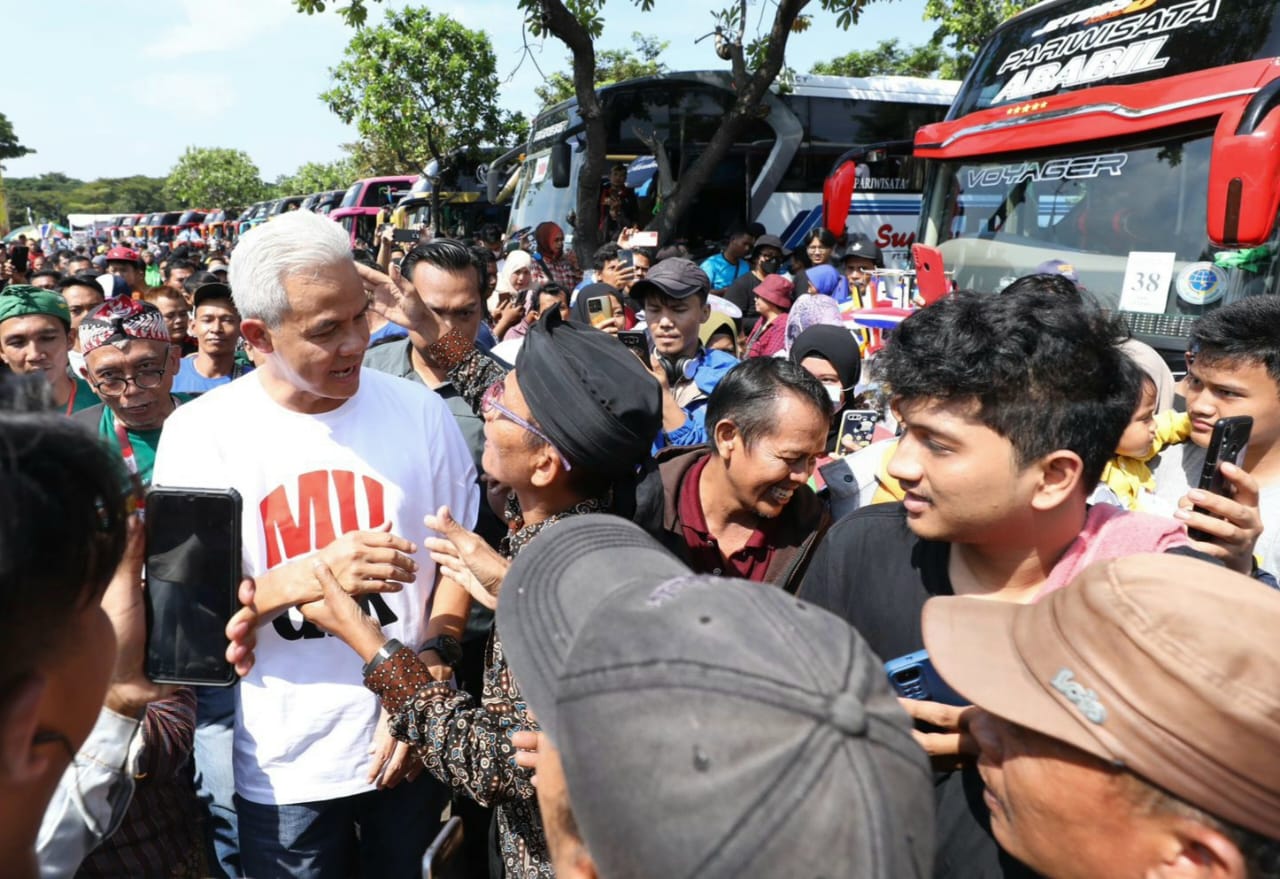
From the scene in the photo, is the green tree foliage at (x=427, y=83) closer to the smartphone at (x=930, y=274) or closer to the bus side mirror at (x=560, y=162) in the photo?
the bus side mirror at (x=560, y=162)

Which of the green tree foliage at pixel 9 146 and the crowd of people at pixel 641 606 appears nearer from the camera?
the crowd of people at pixel 641 606

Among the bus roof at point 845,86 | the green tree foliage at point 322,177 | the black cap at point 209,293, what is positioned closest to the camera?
the black cap at point 209,293

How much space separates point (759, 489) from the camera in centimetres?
224

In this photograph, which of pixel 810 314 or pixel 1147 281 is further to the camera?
pixel 1147 281

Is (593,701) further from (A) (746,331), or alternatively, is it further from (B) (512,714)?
(A) (746,331)

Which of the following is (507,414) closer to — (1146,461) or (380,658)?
(380,658)

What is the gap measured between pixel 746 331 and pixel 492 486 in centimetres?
596

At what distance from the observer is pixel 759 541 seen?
2289mm

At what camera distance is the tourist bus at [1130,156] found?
14.5 ft

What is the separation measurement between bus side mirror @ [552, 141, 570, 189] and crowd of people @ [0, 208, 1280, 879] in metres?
7.93

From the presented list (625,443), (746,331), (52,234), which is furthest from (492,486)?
(52,234)

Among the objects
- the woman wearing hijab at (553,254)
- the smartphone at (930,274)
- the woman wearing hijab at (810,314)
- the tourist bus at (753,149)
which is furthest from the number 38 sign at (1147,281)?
the tourist bus at (753,149)

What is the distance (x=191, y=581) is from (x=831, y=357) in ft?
9.19

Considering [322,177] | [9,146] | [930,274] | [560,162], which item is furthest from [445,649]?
[9,146]
